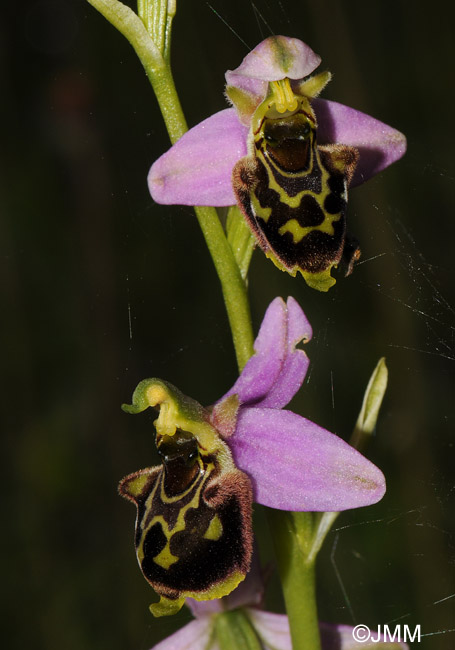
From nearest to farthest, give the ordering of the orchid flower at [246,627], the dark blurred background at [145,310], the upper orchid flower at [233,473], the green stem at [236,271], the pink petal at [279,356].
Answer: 1. the upper orchid flower at [233,473]
2. the pink petal at [279,356]
3. the green stem at [236,271]
4. the orchid flower at [246,627]
5. the dark blurred background at [145,310]

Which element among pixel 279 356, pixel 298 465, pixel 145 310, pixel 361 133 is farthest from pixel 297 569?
pixel 145 310

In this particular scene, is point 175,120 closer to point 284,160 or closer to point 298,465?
point 284,160

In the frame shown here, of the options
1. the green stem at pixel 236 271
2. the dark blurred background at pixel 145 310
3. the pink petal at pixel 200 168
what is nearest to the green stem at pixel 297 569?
the green stem at pixel 236 271

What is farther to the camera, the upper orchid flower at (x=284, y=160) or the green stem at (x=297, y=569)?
the green stem at (x=297, y=569)

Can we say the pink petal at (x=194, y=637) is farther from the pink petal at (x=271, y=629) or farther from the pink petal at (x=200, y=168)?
the pink petal at (x=200, y=168)

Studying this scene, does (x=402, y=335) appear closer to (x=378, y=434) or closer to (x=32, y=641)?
(x=378, y=434)

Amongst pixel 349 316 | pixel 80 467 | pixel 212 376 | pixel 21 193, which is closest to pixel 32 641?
pixel 80 467
